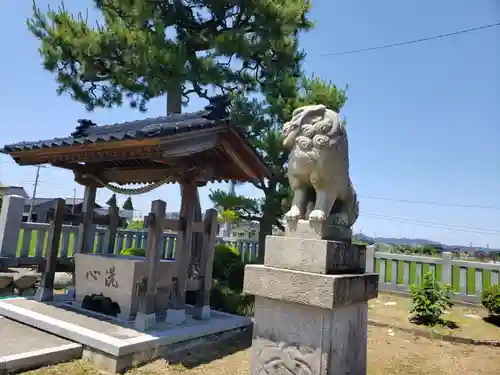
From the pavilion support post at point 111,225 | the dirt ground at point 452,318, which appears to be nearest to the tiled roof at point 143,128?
the pavilion support post at point 111,225

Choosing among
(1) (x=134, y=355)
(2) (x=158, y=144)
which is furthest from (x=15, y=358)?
(2) (x=158, y=144)

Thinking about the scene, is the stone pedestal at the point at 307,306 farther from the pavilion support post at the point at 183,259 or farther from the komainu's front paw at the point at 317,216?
the pavilion support post at the point at 183,259

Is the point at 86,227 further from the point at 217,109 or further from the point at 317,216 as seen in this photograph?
the point at 317,216

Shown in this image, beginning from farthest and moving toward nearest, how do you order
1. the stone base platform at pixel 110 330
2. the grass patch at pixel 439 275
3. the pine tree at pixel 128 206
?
the pine tree at pixel 128 206 → the grass patch at pixel 439 275 → the stone base platform at pixel 110 330

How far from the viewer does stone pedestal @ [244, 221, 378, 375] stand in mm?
3105

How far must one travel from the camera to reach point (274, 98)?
941 centimetres

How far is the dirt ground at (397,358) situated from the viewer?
4707mm

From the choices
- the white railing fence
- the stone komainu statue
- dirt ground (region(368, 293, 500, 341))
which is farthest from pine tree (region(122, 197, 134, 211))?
the stone komainu statue

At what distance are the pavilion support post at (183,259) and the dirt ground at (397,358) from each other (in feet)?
2.50

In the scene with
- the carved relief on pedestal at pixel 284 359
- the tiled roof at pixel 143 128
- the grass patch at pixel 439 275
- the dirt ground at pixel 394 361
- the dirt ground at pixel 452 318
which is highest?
the tiled roof at pixel 143 128

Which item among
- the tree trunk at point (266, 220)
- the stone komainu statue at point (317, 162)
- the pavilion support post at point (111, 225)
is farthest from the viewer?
the tree trunk at point (266, 220)

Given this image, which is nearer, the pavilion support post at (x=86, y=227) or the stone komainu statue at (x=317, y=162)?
the stone komainu statue at (x=317, y=162)

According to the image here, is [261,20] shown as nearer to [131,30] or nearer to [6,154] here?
[131,30]

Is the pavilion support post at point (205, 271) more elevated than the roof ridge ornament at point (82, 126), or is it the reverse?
the roof ridge ornament at point (82, 126)
